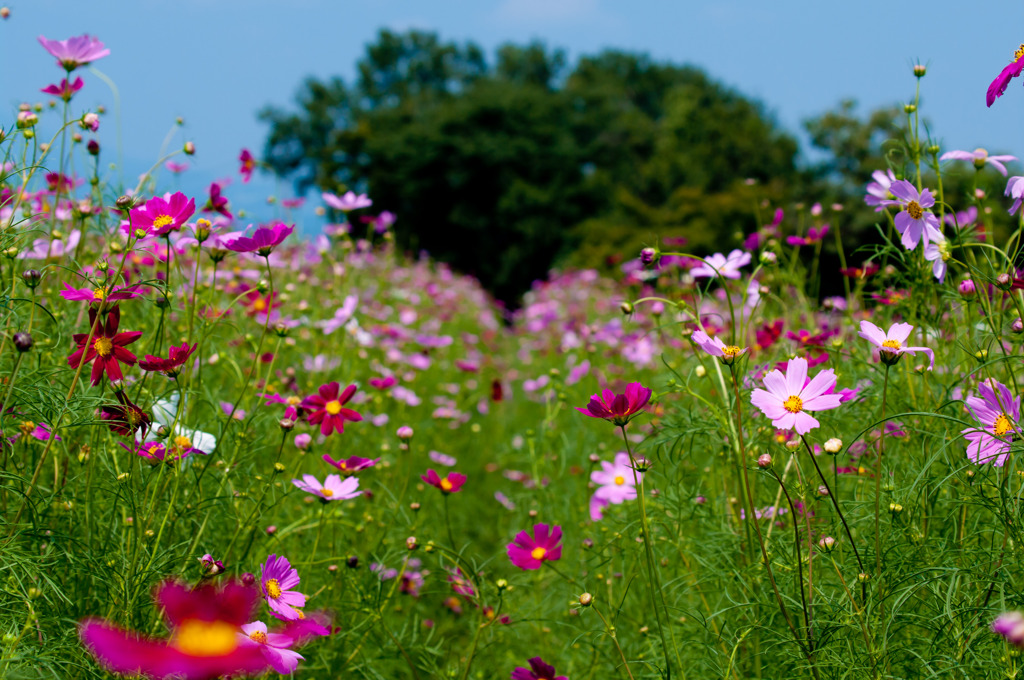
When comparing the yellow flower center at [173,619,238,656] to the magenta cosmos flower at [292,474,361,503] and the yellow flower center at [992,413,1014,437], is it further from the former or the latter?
the yellow flower center at [992,413,1014,437]

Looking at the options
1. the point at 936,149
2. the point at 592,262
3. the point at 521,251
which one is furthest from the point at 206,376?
the point at 521,251

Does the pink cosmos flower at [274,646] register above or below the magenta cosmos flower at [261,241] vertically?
below

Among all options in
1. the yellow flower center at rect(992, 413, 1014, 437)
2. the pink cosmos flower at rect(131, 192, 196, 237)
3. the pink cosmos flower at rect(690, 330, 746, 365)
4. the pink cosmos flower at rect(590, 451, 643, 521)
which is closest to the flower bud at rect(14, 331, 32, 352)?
the pink cosmos flower at rect(131, 192, 196, 237)

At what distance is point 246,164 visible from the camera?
7.63 feet

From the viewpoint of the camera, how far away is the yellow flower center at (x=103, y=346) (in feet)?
3.60

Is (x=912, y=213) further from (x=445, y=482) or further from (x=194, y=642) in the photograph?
(x=194, y=642)

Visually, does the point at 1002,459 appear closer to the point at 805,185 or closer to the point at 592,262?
Result: the point at 592,262

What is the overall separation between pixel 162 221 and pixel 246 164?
1.32 meters

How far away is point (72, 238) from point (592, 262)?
1147 cm

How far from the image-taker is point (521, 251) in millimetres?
17219

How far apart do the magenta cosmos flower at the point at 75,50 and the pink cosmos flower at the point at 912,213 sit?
5.12 ft

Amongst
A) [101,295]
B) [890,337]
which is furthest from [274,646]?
[890,337]

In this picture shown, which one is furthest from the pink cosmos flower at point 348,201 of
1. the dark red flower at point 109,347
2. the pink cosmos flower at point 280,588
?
the pink cosmos flower at point 280,588

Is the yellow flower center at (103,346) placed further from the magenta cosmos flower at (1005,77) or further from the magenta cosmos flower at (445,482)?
the magenta cosmos flower at (1005,77)
